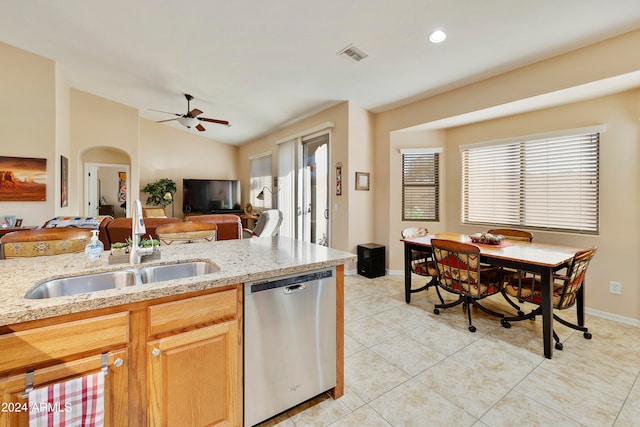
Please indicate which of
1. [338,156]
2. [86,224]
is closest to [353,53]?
[338,156]

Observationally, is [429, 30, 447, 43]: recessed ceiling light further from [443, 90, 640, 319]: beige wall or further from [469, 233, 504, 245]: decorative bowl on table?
[469, 233, 504, 245]: decorative bowl on table

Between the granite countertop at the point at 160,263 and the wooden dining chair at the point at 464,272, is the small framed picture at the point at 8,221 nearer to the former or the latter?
the granite countertop at the point at 160,263

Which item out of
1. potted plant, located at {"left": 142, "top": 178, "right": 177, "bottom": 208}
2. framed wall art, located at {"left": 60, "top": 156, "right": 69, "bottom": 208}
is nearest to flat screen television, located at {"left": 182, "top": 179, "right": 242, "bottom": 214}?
potted plant, located at {"left": 142, "top": 178, "right": 177, "bottom": 208}

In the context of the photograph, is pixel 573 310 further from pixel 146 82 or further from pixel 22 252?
pixel 146 82

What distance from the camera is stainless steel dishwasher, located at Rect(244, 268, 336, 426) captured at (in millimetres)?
1436

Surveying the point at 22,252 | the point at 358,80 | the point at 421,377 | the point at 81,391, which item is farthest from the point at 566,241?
the point at 22,252

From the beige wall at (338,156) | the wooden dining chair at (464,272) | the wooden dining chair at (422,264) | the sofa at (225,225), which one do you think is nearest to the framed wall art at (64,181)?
the sofa at (225,225)

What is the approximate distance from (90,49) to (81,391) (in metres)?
4.57

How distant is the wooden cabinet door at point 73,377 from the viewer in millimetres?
929

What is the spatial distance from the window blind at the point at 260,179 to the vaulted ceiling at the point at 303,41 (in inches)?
87.4

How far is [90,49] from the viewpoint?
3756 mm

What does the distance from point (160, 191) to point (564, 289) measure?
7.84 metres

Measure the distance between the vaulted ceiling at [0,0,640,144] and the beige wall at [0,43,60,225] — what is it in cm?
27

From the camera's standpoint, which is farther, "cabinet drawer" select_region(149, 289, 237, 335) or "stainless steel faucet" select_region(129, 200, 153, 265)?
"stainless steel faucet" select_region(129, 200, 153, 265)
